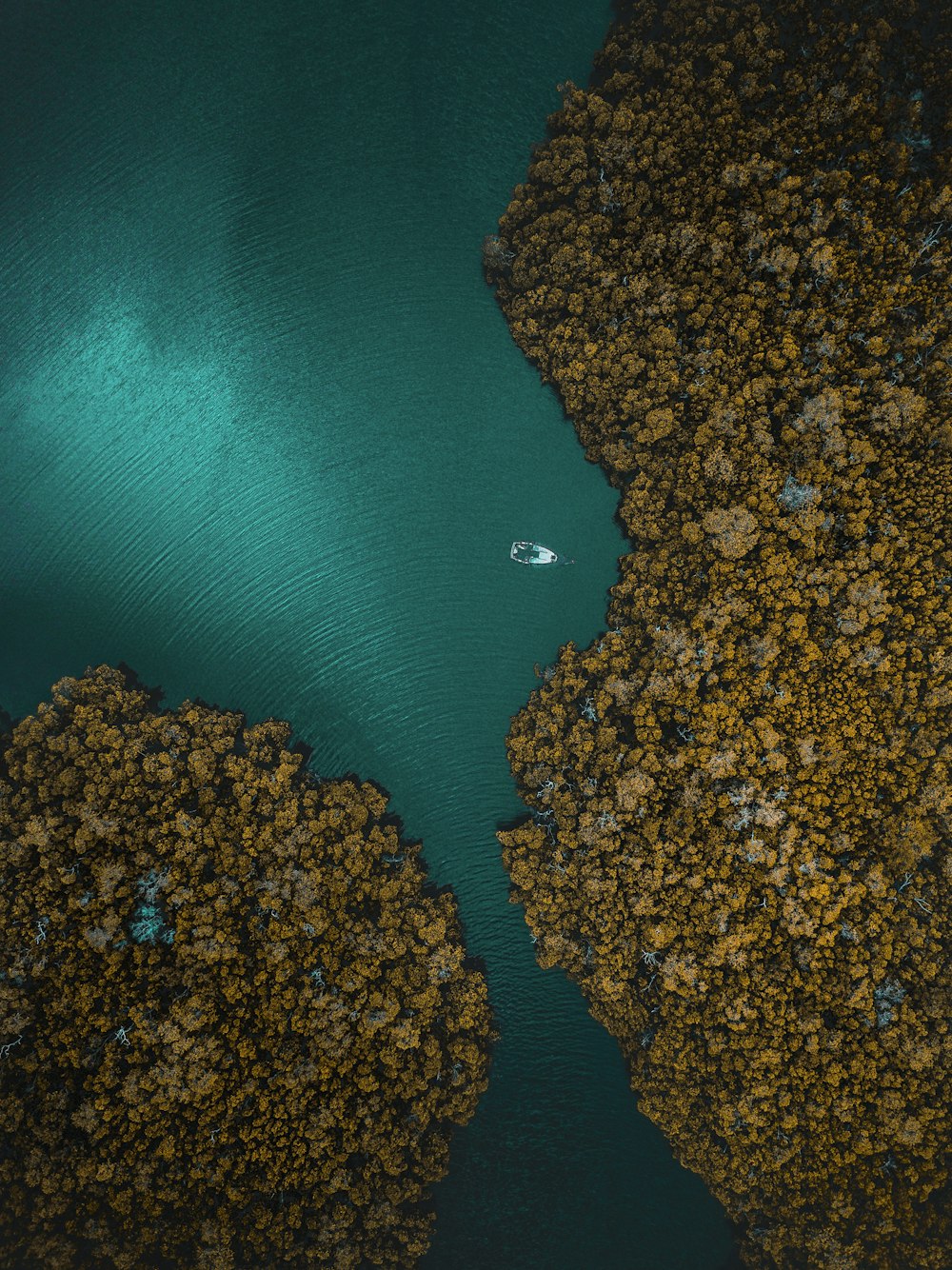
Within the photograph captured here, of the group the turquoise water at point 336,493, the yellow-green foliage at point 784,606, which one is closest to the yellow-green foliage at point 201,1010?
the turquoise water at point 336,493

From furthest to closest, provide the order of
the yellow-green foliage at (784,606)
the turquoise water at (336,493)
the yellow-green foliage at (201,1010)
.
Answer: the turquoise water at (336,493) → the yellow-green foliage at (784,606) → the yellow-green foliage at (201,1010)

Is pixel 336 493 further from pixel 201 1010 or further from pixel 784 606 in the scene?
pixel 201 1010

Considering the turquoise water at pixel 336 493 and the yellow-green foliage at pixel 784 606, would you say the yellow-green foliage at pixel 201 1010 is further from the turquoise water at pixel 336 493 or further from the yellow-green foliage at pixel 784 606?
the yellow-green foliage at pixel 784 606

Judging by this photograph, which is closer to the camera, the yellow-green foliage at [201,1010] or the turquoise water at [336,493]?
the yellow-green foliage at [201,1010]

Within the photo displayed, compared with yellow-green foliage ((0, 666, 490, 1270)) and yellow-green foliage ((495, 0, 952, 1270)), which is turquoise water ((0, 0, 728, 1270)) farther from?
yellow-green foliage ((495, 0, 952, 1270))

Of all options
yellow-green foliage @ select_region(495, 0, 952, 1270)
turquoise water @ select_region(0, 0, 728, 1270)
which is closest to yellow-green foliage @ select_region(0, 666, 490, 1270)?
turquoise water @ select_region(0, 0, 728, 1270)

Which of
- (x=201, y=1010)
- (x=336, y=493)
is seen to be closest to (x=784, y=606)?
(x=336, y=493)

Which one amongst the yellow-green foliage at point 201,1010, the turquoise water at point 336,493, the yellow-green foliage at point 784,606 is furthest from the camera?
the turquoise water at point 336,493
